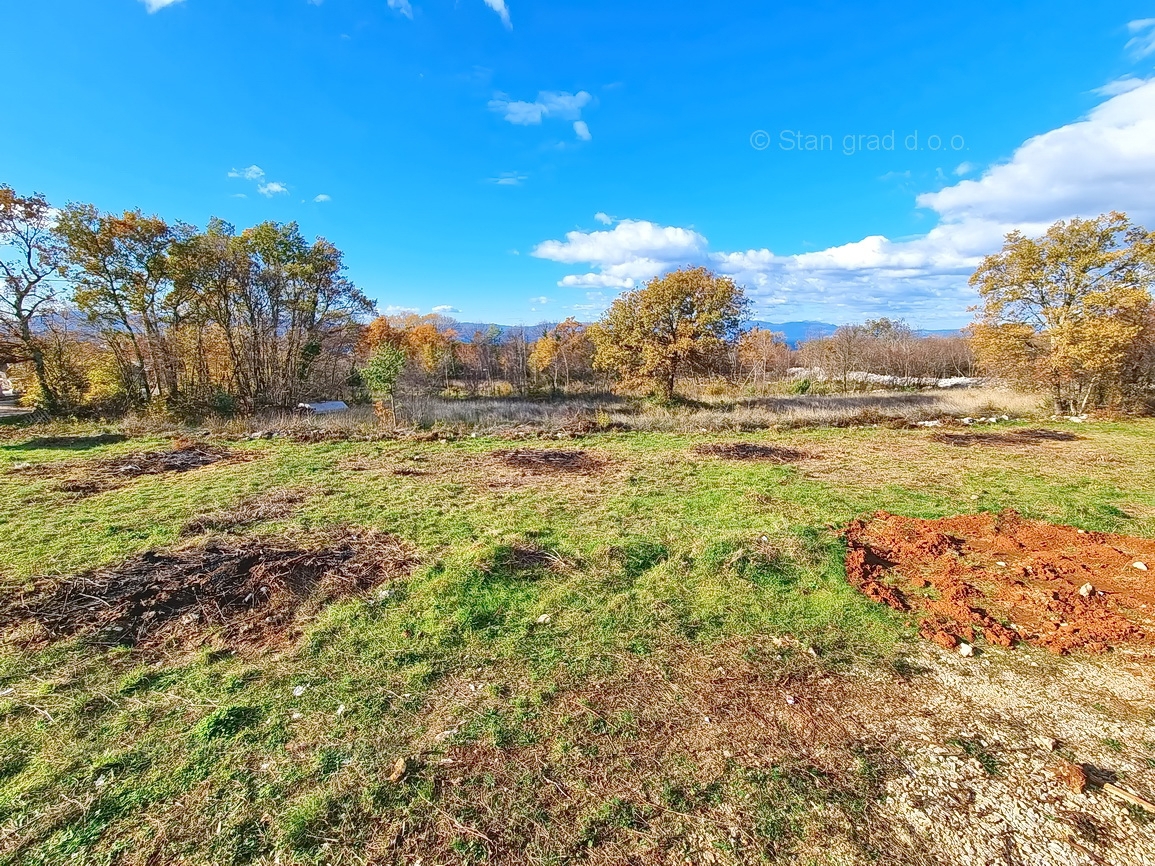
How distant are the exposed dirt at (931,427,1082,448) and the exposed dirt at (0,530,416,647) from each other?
498 inches

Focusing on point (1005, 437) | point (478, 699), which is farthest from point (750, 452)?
point (478, 699)

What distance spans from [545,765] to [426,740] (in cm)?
68

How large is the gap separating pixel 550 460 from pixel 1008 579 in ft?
22.9

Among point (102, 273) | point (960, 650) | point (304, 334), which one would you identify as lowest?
point (960, 650)

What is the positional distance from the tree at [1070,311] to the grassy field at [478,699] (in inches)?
412

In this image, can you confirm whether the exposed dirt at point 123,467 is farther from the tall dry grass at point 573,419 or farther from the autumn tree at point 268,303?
the autumn tree at point 268,303

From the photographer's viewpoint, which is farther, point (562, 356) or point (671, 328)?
point (562, 356)

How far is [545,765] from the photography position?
7.89ft

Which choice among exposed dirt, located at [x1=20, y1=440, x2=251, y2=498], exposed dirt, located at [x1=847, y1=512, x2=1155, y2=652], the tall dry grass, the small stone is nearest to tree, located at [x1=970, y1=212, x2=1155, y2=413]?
the tall dry grass

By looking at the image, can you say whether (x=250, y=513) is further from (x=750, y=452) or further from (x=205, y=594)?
(x=750, y=452)

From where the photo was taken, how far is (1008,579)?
14.4ft

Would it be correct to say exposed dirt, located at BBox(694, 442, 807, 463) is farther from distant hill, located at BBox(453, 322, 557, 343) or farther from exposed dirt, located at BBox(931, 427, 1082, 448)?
distant hill, located at BBox(453, 322, 557, 343)

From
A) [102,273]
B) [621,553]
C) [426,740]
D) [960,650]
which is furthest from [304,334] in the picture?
[960,650]

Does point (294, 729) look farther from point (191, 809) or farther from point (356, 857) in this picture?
point (356, 857)
